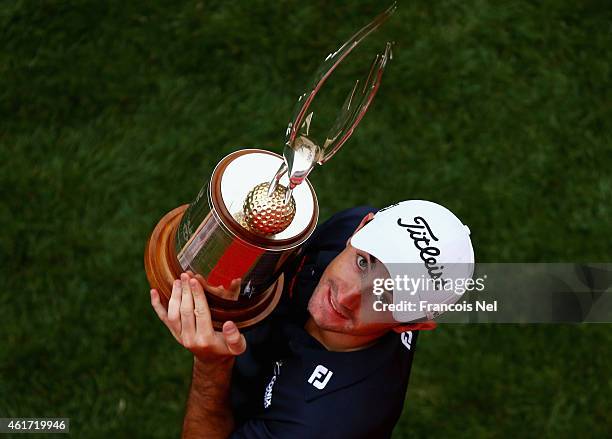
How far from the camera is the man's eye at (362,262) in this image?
104 inches

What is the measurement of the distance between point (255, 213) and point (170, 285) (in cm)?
51

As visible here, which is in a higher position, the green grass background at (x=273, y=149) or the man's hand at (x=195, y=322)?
the man's hand at (x=195, y=322)

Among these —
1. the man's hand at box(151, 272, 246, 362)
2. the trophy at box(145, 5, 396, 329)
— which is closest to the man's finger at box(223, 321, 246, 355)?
the man's hand at box(151, 272, 246, 362)

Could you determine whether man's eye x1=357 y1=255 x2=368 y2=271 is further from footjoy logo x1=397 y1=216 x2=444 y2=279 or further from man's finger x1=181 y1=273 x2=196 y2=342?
man's finger x1=181 y1=273 x2=196 y2=342

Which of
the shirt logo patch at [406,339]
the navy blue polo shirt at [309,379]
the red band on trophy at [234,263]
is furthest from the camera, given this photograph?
the shirt logo patch at [406,339]

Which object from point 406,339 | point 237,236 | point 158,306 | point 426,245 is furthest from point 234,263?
point 406,339

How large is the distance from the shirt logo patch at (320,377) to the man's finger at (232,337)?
362 mm

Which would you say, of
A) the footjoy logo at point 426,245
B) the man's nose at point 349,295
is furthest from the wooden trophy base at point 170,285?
the footjoy logo at point 426,245

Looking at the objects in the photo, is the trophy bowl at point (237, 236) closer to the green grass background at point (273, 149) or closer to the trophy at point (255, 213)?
the trophy at point (255, 213)

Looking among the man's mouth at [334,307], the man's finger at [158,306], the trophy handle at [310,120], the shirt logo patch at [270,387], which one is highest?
the trophy handle at [310,120]

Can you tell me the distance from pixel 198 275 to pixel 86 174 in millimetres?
2427

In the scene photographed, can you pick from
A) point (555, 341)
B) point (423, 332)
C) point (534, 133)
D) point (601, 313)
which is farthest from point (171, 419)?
point (534, 133)

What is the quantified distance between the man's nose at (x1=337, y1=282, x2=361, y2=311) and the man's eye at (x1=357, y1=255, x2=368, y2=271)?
0.06 meters

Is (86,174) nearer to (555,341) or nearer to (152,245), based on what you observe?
(152,245)
